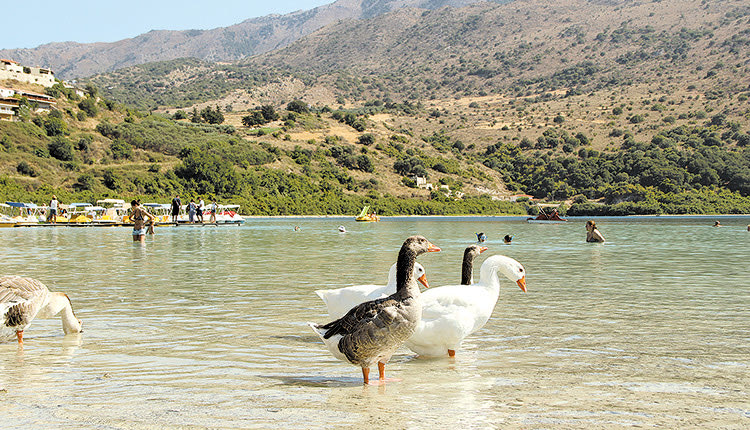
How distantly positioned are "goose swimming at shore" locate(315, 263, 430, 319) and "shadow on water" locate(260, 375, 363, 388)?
157 cm

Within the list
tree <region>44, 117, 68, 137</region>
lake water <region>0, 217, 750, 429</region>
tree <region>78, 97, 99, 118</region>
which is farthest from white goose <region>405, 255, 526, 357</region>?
tree <region>78, 97, 99, 118</region>

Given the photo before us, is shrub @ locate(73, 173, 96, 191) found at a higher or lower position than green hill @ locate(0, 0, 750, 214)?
lower

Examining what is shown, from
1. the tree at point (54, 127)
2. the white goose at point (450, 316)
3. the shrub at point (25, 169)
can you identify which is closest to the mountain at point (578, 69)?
the tree at point (54, 127)

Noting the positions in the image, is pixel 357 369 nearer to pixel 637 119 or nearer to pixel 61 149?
pixel 61 149

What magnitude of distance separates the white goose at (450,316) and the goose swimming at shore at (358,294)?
496mm

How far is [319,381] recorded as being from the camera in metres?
7.30

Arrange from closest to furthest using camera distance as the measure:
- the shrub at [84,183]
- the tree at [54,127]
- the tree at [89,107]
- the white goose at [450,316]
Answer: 1. the white goose at [450,316]
2. the shrub at [84,183]
3. the tree at [54,127]
4. the tree at [89,107]

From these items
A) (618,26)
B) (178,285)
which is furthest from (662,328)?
(618,26)

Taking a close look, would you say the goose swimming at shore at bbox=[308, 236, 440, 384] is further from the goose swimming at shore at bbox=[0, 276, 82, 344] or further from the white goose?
the goose swimming at shore at bbox=[0, 276, 82, 344]

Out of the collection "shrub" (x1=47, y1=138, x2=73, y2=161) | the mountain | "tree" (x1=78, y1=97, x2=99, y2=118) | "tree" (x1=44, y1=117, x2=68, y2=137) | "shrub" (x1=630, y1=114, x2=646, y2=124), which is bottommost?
"shrub" (x1=47, y1=138, x2=73, y2=161)

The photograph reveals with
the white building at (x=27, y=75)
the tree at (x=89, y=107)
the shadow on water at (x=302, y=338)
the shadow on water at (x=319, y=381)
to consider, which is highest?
the white building at (x=27, y=75)

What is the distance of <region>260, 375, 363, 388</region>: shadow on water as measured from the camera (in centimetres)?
711

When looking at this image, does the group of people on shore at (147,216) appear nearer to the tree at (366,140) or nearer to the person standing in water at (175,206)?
the person standing in water at (175,206)

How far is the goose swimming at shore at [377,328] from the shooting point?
21.6ft
